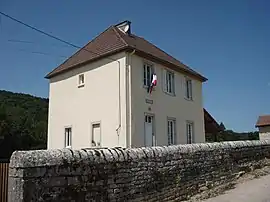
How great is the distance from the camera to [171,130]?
20500 millimetres

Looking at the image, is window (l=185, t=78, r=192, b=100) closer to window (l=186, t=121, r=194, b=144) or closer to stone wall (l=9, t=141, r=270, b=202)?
window (l=186, t=121, r=194, b=144)

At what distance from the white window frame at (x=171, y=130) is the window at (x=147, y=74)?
2.90 meters

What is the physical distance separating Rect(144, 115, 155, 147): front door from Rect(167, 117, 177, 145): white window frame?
5.98ft

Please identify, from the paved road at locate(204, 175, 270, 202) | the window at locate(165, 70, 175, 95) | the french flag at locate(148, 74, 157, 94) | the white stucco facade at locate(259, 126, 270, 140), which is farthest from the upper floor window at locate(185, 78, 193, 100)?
the white stucco facade at locate(259, 126, 270, 140)

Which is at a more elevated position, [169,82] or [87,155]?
[169,82]

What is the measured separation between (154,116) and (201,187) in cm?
939

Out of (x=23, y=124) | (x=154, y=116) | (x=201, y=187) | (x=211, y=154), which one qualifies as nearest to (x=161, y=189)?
(x=201, y=187)

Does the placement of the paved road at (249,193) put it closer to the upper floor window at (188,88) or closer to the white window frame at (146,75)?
the white window frame at (146,75)

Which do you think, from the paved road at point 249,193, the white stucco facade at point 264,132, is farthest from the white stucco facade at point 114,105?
the white stucco facade at point 264,132

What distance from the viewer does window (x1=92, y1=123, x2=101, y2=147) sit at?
1836 cm

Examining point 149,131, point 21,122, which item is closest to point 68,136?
point 149,131

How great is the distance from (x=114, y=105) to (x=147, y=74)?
9.65 ft

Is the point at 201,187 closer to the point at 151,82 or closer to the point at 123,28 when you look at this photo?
the point at 151,82

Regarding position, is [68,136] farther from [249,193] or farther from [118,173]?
[118,173]
